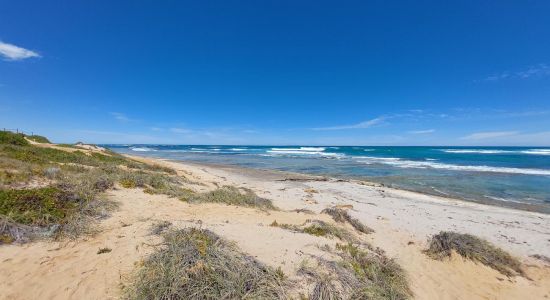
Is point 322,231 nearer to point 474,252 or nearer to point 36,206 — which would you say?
point 474,252

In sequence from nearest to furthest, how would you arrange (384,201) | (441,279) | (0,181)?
(441,279)
(0,181)
(384,201)

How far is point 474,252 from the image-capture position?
261 inches

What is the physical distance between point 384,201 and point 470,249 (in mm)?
6653

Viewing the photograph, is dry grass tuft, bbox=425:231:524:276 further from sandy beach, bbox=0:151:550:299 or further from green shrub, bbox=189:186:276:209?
green shrub, bbox=189:186:276:209

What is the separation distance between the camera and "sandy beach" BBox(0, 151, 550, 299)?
4.11 metres

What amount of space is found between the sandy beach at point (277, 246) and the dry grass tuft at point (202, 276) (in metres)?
0.37

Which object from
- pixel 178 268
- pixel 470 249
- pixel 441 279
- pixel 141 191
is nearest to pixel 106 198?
pixel 141 191

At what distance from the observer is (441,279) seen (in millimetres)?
5730

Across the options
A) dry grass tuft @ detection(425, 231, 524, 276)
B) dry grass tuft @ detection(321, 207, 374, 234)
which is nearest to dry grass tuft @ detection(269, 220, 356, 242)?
dry grass tuft @ detection(321, 207, 374, 234)

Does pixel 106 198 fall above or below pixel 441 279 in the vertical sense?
above

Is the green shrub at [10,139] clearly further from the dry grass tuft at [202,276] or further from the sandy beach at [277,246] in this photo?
the dry grass tuft at [202,276]

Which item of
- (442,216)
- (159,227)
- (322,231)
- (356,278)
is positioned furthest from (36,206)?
(442,216)

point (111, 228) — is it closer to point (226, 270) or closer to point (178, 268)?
point (178, 268)

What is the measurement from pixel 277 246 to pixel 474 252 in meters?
5.13
